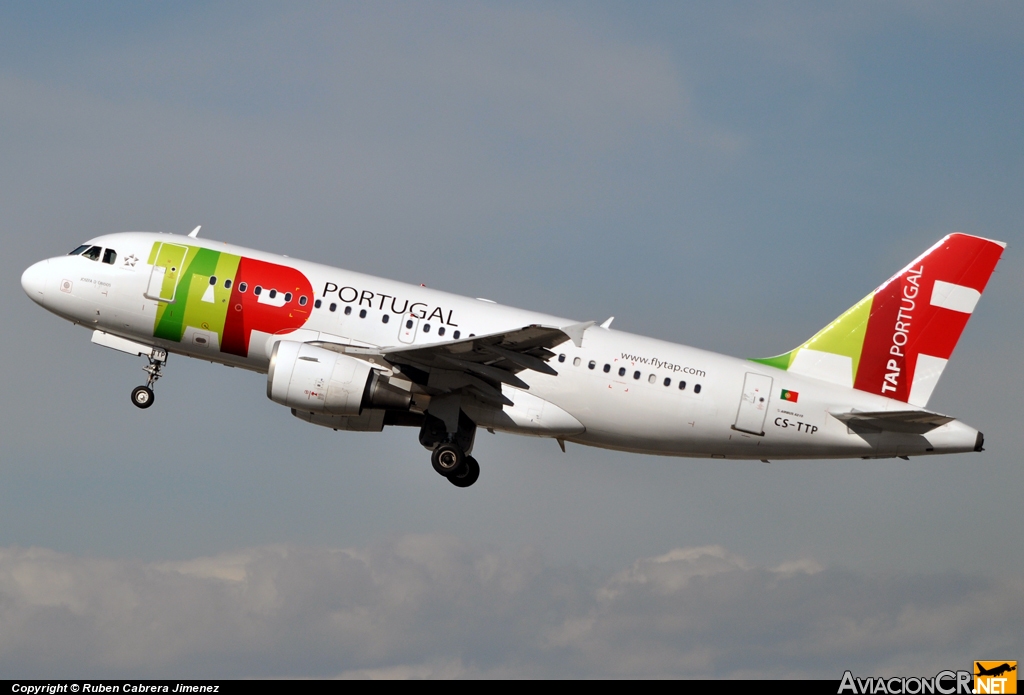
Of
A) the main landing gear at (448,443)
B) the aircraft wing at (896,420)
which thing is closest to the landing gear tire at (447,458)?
the main landing gear at (448,443)

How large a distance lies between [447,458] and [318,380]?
14.4 ft

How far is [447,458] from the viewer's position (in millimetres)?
34250

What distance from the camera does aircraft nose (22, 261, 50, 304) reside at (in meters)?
35.8

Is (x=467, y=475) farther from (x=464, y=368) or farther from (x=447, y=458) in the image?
(x=464, y=368)

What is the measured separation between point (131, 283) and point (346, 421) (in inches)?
279

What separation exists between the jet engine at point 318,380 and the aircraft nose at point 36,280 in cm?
811

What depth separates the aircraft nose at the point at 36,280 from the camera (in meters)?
35.8

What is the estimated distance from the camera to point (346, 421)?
3591cm

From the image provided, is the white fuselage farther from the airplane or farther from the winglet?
the winglet

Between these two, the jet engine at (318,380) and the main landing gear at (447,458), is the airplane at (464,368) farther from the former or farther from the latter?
the jet engine at (318,380)

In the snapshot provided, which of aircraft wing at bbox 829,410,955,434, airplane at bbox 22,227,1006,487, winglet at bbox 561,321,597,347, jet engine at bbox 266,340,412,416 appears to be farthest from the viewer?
airplane at bbox 22,227,1006,487

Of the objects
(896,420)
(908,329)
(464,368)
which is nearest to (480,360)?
(464,368)

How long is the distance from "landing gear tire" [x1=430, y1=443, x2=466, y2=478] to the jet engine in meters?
2.74

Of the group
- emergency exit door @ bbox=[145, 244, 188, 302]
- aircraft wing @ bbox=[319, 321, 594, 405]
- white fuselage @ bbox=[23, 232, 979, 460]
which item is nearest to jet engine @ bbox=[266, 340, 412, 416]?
aircraft wing @ bbox=[319, 321, 594, 405]
